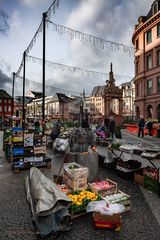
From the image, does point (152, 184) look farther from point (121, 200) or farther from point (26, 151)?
point (26, 151)

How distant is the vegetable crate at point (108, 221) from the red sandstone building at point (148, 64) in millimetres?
29217

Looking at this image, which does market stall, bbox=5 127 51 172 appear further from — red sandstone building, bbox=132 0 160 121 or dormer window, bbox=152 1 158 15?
dormer window, bbox=152 1 158 15

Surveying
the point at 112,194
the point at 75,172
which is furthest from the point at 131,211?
Answer: the point at 75,172

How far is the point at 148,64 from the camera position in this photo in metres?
35.3

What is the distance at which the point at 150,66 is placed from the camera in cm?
3488

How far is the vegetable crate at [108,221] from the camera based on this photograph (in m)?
4.12

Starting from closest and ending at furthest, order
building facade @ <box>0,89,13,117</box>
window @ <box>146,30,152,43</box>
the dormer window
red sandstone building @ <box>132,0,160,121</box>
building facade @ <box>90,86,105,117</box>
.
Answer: red sandstone building @ <box>132,0,160,121</box> → the dormer window → window @ <box>146,30,152,43</box> → building facade @ <box>0,89,13,117</box> → building facade @ <box>90,86,105,117</box>

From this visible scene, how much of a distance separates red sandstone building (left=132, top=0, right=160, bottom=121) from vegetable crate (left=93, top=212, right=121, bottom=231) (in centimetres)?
2922

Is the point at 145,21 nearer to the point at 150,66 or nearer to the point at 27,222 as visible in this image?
the point at 150,66

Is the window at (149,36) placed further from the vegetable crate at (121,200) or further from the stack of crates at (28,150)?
the vegetable crate at (121,200)

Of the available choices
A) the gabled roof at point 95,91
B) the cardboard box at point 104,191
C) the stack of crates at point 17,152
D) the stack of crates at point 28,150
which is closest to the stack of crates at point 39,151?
the stack of crates at point 28,150

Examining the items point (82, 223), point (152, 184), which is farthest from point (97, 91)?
point (82, 223)

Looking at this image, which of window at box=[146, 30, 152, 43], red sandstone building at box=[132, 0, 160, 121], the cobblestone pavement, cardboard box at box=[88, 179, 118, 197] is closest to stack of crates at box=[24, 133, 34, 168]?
the cobblestone pavement

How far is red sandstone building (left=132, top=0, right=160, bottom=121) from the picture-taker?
3266 centimetres
